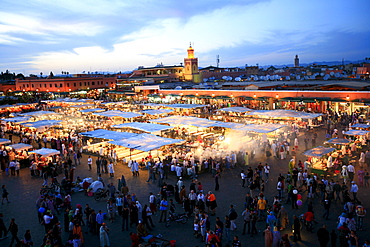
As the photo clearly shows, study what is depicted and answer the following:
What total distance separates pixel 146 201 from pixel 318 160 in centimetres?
832

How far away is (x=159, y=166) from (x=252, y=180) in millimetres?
4290

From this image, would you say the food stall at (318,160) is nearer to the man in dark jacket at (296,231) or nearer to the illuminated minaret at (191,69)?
the man in dark jacket at (296,231)

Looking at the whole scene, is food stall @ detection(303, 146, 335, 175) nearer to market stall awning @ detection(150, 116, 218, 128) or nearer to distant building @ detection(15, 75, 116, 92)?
market stall awning @ detection(150, 116, 218, 128)

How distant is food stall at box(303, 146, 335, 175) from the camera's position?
1375 centimetres

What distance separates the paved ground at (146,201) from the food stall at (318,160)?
1.48 meters

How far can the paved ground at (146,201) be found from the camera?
9.38 meters

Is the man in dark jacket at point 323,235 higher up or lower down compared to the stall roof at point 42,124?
lower down

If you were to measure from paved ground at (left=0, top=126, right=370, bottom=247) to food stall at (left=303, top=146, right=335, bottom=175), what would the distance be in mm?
1477

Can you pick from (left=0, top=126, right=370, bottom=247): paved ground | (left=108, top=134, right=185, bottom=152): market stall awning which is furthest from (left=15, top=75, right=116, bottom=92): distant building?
(left=108, top=134, right=185, bottom=152): market stall awning

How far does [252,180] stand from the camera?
13.7 m

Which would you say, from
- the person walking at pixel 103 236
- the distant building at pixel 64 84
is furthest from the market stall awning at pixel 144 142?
the distant building at pixel 64 84

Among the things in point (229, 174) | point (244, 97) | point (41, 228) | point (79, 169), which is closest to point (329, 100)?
point (244, 97)

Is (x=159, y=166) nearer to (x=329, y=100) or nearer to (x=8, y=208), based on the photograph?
(x=8, y=208)

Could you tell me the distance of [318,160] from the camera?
585 inches
